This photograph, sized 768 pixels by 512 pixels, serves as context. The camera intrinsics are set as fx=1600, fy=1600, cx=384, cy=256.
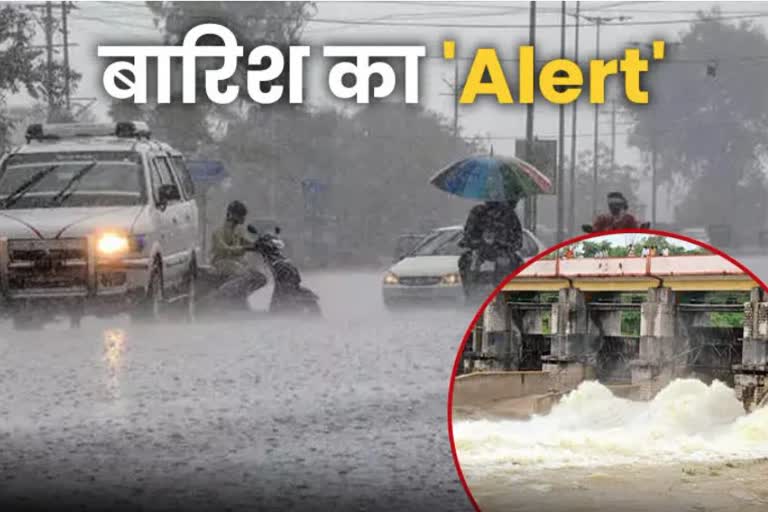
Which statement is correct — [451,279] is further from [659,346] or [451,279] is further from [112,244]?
[659,346]

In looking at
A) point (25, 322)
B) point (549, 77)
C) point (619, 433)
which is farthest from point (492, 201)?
point (25, 322)

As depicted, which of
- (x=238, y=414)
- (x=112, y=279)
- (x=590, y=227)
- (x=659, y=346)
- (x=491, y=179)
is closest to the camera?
(x=659, y=346)

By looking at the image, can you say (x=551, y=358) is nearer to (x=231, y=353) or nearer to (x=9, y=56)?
(x=231, y=353)

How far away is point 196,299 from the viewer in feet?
18.8

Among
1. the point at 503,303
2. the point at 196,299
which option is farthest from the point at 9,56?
the point at 503,303

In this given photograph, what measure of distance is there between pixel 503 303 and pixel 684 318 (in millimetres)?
490

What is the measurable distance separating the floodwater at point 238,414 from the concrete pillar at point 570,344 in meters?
1.55

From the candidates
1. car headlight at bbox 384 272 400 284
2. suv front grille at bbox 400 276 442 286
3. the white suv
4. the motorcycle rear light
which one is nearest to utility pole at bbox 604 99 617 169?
suv front grille at bbox 400 276 442 286

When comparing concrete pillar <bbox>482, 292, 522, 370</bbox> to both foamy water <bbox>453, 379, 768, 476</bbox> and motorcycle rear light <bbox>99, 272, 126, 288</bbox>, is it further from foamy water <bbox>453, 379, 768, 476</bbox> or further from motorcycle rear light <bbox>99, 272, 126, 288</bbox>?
motorcycle rear light <bbox>99, 272, 126, 288</bbox>

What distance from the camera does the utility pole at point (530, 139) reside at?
5234mm

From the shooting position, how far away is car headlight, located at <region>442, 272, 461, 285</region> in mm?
5578

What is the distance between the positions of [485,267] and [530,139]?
0.53m

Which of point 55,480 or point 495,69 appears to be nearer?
point 495,69

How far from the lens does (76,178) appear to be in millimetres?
5547
